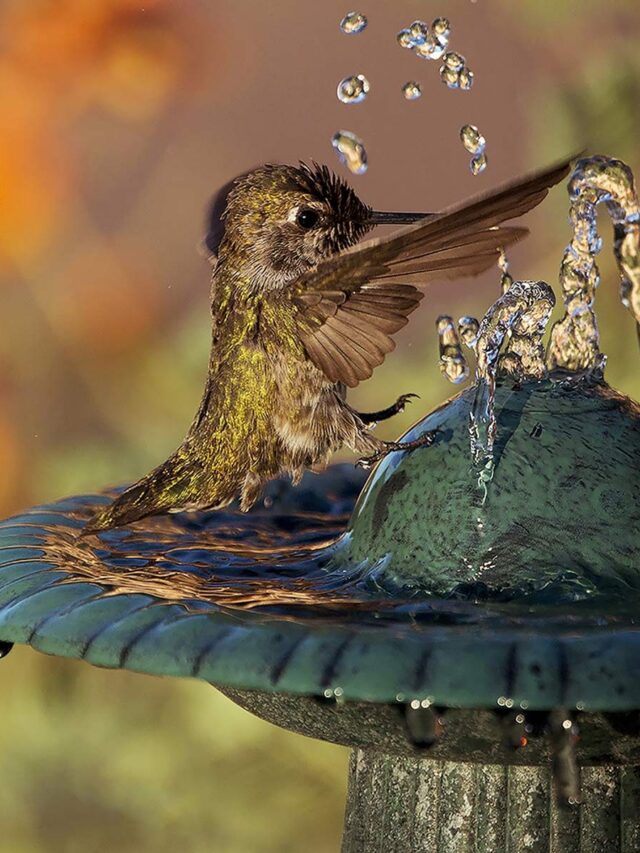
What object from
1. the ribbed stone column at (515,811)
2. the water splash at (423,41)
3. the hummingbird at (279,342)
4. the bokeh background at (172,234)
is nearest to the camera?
the ribbed stone column at (515,811)

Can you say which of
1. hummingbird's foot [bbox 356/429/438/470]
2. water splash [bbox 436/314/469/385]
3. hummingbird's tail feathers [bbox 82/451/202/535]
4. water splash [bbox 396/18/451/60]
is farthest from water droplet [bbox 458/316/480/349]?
water splash [bbox 396/18/451/60]

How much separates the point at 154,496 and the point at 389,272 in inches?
22.2

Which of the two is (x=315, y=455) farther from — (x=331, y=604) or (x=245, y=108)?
(x=245, y=108)

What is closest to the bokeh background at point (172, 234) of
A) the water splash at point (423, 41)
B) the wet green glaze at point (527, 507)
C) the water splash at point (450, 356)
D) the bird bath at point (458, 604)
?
the water splash at point (423, 41)

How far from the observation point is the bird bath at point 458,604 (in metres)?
1.59

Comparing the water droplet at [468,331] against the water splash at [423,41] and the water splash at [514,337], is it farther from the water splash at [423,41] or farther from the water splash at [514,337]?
the water splash at [423,41]

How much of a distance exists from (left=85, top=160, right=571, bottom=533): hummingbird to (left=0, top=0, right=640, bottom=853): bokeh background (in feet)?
7.24

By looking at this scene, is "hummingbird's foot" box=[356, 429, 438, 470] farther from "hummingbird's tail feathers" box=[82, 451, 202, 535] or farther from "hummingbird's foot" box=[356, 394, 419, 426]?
"hummingbird's tail feathers" box=[82, 451, 202, 535]

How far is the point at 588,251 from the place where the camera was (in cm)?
244

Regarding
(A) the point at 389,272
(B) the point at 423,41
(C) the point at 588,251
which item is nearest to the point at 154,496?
(A) the point at 389,272

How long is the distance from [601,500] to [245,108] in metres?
3.21

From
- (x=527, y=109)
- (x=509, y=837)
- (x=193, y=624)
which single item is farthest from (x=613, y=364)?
(x=193, y=624)

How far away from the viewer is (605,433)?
2053mm

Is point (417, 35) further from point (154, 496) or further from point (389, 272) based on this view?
point (154, 496)
